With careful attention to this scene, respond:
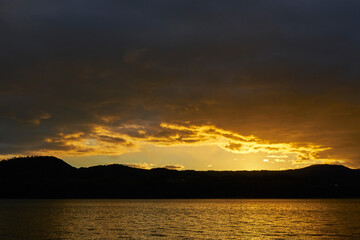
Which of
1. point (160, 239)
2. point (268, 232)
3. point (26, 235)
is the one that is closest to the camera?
point (160, 239)

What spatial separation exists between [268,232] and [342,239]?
54.2 ft

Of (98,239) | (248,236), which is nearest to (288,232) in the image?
(248,236)

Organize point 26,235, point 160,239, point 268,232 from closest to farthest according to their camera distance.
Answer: point 160,239, point 26,235, point 268,232

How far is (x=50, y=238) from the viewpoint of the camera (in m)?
69.9

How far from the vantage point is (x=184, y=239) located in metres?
68.9

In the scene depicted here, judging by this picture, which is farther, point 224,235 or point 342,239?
point 224,235

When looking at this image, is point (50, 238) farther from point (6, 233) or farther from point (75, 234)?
point (6, 233)

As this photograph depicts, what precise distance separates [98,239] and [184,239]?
16782 mm

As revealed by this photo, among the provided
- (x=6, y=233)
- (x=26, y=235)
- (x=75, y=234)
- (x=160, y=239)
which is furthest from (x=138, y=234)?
(x=6, y=233)

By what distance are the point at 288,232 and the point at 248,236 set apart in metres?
12.6

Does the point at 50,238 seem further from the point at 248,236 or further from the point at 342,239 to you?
the point at 342,239

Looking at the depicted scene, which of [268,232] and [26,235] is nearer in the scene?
[26,235]

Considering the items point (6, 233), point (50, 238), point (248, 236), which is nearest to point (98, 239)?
point (50, 238)

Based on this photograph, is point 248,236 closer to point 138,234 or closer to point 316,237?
point 316,237
